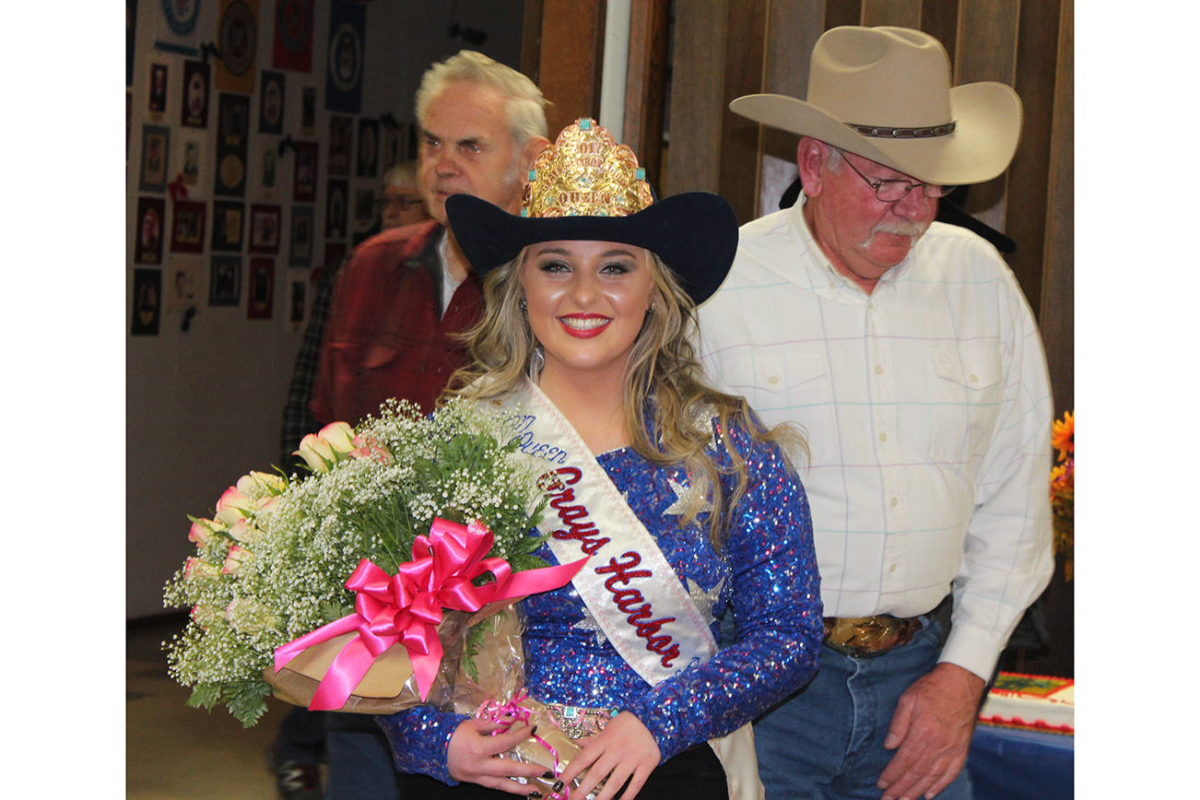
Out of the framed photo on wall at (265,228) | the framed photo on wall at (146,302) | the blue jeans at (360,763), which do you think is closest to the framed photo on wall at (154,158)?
the framed photo on wall at (146,302)

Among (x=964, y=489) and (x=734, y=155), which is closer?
(x=964, y=489)

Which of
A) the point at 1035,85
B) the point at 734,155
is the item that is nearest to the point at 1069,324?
the point at 1035,85

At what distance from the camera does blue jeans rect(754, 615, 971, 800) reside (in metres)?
2.03

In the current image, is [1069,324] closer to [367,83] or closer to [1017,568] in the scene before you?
[1017,568]

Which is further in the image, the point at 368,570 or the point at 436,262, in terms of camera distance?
the point at 436,262

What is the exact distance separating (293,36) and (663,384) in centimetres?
461

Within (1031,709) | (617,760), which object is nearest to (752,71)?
(1031,709)

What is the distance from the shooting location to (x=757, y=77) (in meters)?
2.93

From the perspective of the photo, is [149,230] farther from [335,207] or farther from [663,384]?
[663,384]

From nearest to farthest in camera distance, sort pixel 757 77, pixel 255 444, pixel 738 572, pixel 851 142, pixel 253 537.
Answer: pixel 253 537
pixel 738 572
pixel 851 142
pixel 757 77
pixel 255 444

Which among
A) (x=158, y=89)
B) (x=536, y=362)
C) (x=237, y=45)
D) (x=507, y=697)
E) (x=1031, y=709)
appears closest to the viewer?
(x=507, y=697)

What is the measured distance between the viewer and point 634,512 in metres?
1.75

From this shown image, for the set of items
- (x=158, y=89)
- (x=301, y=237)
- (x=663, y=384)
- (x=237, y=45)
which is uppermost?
(x=237, y=45)

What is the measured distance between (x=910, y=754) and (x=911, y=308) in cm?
70
